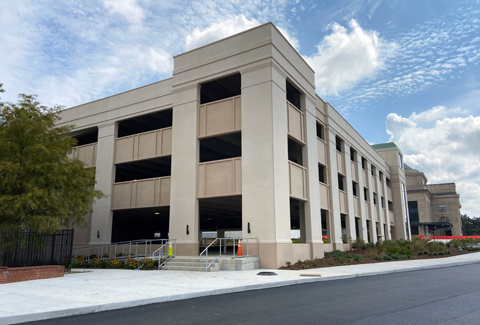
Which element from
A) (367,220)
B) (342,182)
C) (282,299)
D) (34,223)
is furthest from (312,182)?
(367,220)

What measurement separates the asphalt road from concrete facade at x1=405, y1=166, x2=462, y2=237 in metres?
83.5

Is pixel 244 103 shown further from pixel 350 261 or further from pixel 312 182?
pixel 350 261

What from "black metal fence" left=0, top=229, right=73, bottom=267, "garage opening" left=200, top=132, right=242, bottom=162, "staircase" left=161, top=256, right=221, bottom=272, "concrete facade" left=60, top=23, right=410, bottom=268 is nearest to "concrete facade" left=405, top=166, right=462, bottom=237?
"concrete facade" left=60, top=23, right=410, bottom=268

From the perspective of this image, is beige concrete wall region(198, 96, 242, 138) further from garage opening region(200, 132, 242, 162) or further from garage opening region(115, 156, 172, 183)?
garage opening region(115, 156, 172, 183)

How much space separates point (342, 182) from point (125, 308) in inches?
1042

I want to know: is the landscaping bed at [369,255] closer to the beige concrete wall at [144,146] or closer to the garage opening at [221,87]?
the beige concrete wall at [144,146]

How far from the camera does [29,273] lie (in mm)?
13609

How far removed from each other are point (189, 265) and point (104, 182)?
1116cm

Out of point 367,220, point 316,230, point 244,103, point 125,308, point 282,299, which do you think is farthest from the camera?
point 367,220

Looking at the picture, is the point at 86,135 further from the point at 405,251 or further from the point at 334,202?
the point at 405,251

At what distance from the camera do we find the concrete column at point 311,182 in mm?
22156

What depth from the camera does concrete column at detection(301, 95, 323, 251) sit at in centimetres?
2216

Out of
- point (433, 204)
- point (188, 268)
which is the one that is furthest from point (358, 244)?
point (433, 204)

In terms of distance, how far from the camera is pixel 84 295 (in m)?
10.0
